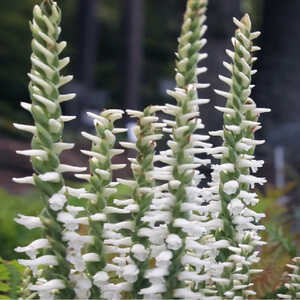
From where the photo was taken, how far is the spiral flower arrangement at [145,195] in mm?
870

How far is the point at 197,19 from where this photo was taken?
98 centimetres

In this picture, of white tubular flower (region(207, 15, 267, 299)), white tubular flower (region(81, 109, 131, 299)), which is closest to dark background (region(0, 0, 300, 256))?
white tubular flower (region(207, 15, 267, 299))

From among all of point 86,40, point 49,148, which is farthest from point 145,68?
point 49,148

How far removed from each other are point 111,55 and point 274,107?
1693 centimetres

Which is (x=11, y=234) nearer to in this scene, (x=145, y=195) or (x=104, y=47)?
(x=145, y=195)

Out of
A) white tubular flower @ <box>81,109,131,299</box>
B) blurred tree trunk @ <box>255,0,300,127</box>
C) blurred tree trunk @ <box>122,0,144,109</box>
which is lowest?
white tubular flower @ <box>81,109,131,299</box>

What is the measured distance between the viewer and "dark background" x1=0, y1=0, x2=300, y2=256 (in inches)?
249

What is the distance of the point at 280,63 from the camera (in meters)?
8.09

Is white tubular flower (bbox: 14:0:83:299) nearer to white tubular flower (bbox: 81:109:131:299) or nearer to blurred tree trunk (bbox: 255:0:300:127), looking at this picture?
white tubular flower (bbox: 81:109:131:299)

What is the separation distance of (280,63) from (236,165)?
24.0 feet

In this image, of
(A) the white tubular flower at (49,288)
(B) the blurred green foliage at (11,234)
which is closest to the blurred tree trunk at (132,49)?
(B) the blurred green foliage at (11,234)

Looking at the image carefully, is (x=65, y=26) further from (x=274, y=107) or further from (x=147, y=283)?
(x=147, y=283)

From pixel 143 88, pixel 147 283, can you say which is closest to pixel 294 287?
pixel 147 283

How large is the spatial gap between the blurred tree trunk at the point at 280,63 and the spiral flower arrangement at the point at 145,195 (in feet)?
22.2
